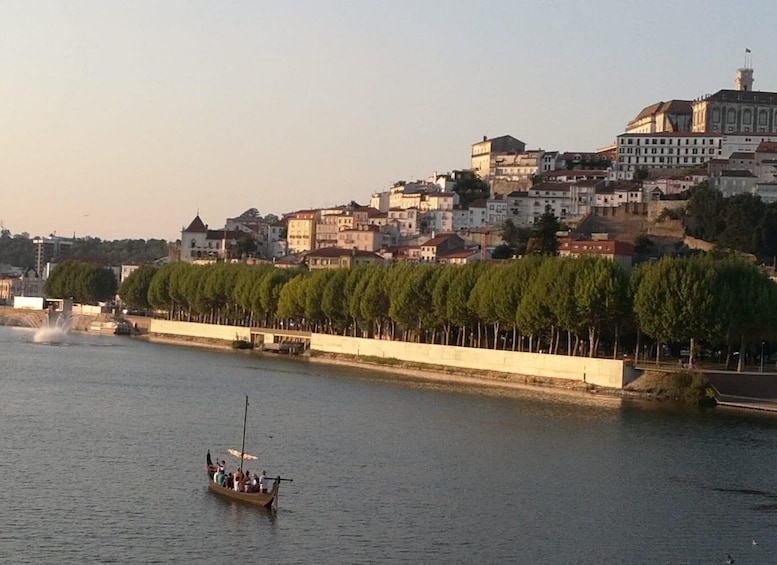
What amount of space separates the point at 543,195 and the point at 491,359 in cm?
6736

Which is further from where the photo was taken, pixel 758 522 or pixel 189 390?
pixel 189 390

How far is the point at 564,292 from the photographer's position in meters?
69.1

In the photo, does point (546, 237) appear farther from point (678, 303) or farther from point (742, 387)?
point (742, 387)

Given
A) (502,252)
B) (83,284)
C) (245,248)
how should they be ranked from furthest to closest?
1. (245,248)
2. (83,284)
3. (502,252)

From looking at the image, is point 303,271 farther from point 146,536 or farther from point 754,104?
point 146,536

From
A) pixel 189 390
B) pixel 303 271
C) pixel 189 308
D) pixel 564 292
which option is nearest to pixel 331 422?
pixel 189 390

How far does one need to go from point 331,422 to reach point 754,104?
101m

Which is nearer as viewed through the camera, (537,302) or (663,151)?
(537,302)

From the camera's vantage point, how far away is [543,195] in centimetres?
13812

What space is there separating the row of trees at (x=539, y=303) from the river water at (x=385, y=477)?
6.09m

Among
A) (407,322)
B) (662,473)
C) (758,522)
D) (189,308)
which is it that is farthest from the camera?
(189,308)

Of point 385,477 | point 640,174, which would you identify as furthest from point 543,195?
point 385,477

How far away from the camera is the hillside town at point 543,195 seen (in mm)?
123250

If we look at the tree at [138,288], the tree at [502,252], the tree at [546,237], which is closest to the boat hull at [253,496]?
the tree at [546,237]
